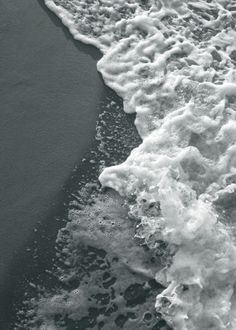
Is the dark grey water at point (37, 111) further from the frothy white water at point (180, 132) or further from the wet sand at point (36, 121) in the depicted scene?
the frothy white water at point (180, 132)

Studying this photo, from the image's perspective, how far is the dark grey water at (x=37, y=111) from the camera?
364 centimetres

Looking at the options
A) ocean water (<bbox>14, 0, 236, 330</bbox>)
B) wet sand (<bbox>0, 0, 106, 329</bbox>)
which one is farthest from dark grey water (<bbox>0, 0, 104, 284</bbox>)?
ocean water (<bbox>14, 0, 236, 330</bbox>)

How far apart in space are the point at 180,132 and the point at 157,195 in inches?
23.9

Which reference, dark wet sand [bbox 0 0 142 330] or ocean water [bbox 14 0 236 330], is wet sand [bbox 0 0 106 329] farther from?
ocean water [bbox 14 0 236 330]

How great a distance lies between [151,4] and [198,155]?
1.82m

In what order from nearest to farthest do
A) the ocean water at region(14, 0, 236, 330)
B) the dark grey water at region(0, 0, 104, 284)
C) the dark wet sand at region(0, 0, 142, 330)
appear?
the ocean water at region(14, 0, 236, 330) < the dark wet sand at region(0, 0, 142, 330) < the dark grey water at region(0, 0, 104, 284)

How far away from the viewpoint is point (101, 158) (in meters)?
3.92

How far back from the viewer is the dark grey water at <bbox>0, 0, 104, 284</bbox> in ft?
11.9

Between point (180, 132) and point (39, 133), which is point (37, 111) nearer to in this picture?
point (39, 133)

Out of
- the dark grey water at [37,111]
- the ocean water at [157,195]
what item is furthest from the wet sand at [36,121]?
the ocean water at [157,195]

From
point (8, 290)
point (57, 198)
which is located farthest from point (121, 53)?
point (8, 290)

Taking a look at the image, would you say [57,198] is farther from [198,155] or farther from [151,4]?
[151,4]

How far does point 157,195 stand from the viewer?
3.73 metres

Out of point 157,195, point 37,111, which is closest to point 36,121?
point 37,111
